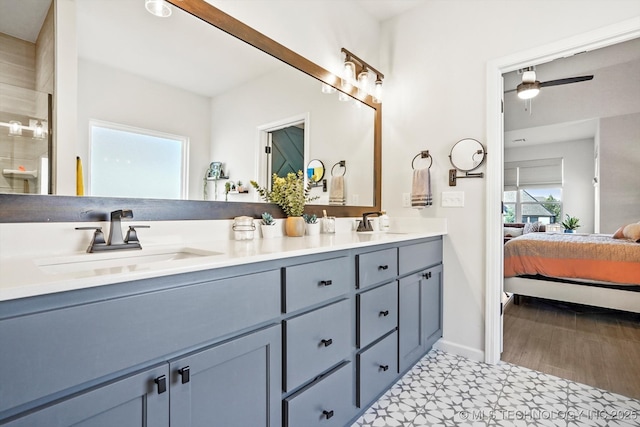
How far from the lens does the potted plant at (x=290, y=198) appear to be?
71.4 inches

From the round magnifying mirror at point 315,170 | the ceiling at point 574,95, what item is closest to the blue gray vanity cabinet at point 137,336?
the round magnifying mirror at point 315,170

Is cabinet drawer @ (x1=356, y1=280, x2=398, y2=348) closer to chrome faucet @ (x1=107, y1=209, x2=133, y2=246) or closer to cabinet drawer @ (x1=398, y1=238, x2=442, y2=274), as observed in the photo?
cabinet drawer @ (x1=398, y1=238, x2=442, y2=274)

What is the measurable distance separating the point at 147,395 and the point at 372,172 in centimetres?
224

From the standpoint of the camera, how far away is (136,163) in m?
1.29

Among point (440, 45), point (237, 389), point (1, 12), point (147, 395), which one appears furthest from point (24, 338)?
point (440, 45)

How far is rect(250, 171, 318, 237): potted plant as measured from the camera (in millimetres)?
1814

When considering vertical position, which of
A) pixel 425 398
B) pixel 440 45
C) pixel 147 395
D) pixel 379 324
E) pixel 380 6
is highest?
pixel 380 6

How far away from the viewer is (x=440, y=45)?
2426mm

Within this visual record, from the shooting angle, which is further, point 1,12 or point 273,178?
point 273,178

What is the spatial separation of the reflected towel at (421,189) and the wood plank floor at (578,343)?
125cm

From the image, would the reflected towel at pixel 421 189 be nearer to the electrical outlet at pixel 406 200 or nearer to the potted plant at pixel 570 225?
the electrical outlet at pixel 406 200

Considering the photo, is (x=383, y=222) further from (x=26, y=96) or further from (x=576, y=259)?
(x=576, y=259)

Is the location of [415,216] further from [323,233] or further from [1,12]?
[1,12]

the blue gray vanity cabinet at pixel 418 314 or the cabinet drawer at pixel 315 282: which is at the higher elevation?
the cabinet drawer at pixel 315 282
